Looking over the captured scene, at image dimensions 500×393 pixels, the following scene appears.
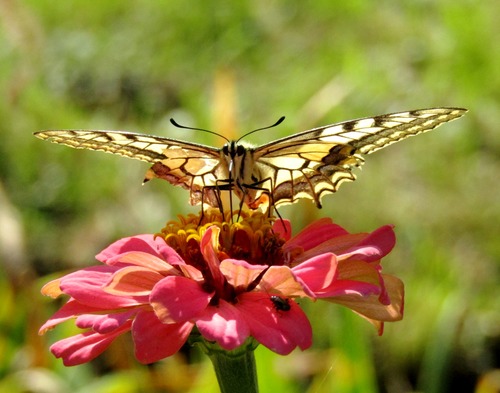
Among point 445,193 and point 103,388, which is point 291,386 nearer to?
point 103,388

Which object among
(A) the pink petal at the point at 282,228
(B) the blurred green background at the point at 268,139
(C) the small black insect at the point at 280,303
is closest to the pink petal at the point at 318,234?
(A) the pink petal at the point at 282,228

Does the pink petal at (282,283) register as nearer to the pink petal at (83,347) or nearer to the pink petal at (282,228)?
the pink petal at (83,347)

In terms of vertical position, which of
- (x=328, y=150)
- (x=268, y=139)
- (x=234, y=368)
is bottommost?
(x=234, y=368)

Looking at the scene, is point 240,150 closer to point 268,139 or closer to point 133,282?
point 133,282

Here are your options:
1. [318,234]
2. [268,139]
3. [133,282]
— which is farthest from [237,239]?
[268,139]

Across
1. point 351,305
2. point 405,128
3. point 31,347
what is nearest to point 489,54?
point 31,347
